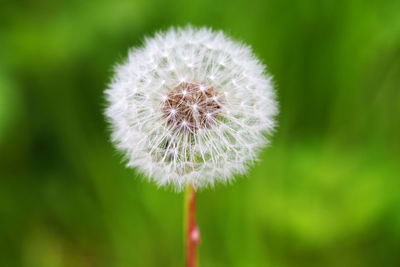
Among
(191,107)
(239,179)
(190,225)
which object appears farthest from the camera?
(239,179)

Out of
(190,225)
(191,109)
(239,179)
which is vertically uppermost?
(239,179)

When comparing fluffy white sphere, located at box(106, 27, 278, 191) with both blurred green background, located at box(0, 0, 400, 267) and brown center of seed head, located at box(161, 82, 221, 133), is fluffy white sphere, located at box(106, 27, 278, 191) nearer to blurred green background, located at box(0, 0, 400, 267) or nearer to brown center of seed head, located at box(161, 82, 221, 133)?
brown center of seed head, located at box(161, 82, 221, 133)

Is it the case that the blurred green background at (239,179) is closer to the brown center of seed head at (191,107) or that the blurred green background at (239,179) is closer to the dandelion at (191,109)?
the dandelion at (191,109)

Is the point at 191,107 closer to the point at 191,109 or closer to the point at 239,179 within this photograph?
the point at 191,109

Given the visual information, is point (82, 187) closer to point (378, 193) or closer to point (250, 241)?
point (250, 241)

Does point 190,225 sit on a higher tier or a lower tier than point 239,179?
lower

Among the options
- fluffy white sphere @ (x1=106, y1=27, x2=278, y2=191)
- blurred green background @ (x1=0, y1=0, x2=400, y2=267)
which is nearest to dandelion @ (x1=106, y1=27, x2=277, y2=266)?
fluffy white sphere @ (x1=106, y1=27, x2=278, y2=191)

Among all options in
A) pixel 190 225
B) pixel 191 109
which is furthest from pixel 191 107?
pixel 190 225
